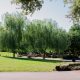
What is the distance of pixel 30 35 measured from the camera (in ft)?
212

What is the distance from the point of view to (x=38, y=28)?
63.9 meters

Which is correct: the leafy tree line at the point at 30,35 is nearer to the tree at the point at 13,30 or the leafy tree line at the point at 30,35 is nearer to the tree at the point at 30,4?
the tree at the point at 13,30

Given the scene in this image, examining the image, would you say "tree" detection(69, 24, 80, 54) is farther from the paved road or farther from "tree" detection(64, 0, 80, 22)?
the paved road

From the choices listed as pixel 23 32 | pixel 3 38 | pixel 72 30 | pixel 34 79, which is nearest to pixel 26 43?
pixel 23 32

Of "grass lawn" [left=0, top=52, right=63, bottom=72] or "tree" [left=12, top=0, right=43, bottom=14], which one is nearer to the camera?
"tree" [left=12, top=0, right=43, bottom=14]

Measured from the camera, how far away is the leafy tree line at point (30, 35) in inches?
2416

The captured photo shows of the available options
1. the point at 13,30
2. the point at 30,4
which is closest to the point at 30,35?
the point at 13,30

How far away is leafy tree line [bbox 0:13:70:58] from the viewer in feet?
201

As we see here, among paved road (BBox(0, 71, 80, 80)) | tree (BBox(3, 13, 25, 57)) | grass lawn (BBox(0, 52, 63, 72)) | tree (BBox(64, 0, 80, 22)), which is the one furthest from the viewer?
tree (BBox(3, 13, 25, 57))

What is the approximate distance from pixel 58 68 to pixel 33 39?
39667mm

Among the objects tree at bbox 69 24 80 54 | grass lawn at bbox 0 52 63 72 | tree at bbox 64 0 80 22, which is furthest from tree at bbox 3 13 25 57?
tree at bbox 64 0 80 22

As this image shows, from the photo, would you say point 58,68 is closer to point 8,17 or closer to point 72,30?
point 8,17

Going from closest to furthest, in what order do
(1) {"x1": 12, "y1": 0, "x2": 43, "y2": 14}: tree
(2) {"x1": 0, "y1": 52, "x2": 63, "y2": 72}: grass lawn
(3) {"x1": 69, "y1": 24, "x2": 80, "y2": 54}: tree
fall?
(1) {"x1": 12, "y1": 0, "x2": 43, "y2": 14}: tree → (2) {"x1": 0, "y1": 52, "x2": 63, "y2": 72}: grass lawn → (3) {"x1": 69, "y1": 24, "x2": 80, "y2": 54}: tree

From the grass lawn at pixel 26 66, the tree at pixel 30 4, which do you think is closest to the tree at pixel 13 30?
the grass lawn at pixel 26 66
